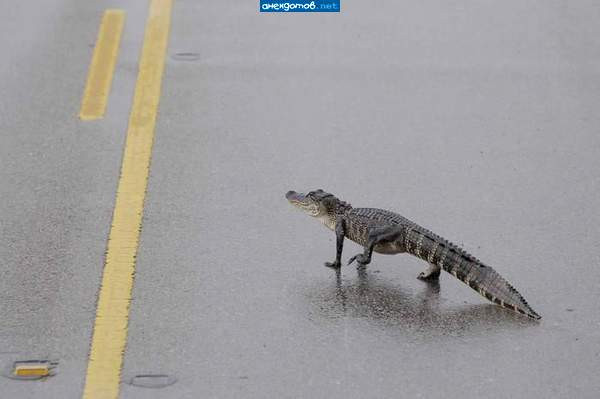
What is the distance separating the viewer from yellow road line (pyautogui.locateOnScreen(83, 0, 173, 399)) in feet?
23.1

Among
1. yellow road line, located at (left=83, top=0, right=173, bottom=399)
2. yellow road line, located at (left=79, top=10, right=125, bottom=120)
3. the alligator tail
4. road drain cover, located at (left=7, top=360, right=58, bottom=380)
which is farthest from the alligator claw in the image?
yellow road line, located at (left=79, top=10, right=125, bottom=120)

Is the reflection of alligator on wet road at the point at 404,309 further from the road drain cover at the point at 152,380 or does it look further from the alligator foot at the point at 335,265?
the road drain cover at the point at 152,380

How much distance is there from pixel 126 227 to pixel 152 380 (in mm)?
1852

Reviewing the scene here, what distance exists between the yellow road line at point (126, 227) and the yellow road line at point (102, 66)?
0.24 meters

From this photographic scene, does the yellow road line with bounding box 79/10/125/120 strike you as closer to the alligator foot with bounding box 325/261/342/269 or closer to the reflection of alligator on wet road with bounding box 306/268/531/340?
the alligator foot with bounding box 325/261/342/269

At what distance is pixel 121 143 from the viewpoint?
9852 mm

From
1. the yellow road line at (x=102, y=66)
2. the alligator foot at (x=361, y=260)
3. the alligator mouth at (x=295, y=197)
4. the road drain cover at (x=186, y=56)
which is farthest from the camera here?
the road drain cover at (x=186, y=56)

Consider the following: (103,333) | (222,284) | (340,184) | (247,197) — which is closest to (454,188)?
(340,184)

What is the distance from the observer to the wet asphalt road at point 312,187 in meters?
7.19

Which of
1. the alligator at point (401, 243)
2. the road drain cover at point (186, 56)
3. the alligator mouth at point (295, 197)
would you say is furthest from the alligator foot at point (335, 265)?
the road drain cover at point (186, 56)

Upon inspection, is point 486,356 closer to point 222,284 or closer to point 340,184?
point 222,284

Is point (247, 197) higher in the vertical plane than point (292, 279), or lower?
higher

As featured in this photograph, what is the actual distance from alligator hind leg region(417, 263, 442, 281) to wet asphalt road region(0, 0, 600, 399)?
3.8 inches

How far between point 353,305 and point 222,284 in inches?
30.4
